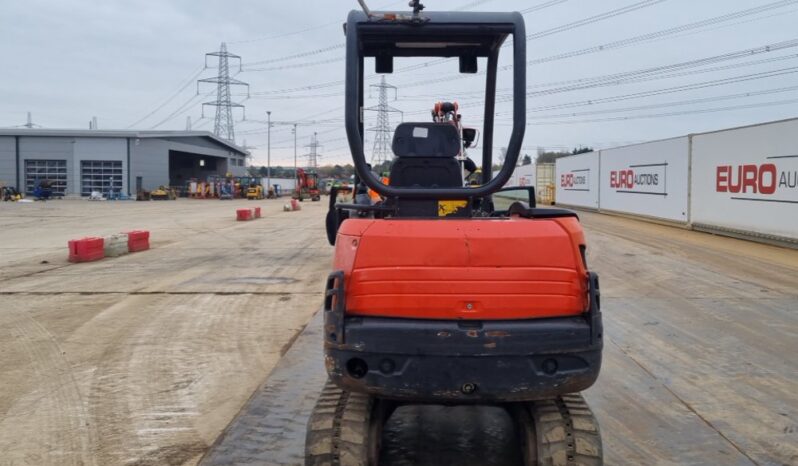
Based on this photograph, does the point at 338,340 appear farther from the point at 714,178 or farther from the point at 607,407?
the point at 714,178

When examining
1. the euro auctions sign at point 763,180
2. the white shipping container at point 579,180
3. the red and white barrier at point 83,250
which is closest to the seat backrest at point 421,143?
the red and white barrier at point 83,250

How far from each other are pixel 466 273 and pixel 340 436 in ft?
3.83

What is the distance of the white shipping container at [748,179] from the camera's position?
14961mm

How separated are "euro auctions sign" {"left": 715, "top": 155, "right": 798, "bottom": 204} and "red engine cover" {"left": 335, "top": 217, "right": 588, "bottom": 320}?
540 inches

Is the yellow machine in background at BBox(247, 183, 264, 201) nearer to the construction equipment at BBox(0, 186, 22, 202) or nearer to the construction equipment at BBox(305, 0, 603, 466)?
the construction equipment at BBox(0, 186, 22, 202)

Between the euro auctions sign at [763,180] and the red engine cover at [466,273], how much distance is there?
13.7m

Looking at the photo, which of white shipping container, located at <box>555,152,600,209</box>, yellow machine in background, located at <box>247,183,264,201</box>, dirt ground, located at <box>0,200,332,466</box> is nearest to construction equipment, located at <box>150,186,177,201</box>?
yellow machine in background, located at <box>247,183,264,201</box>

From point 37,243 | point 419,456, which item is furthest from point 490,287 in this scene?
point 37,243

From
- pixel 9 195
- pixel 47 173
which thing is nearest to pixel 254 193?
pixel 47 173

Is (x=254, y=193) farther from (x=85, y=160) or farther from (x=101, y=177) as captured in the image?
(x=85, y=160)

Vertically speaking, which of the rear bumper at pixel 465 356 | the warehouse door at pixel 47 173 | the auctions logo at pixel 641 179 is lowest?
the rear bumper at pixel 465 356

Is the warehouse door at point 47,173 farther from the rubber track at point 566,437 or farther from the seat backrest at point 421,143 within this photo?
the rubber track at point 566,437

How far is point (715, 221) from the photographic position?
18.5m

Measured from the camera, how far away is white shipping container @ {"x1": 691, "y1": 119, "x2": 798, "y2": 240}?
→ 14961mm
